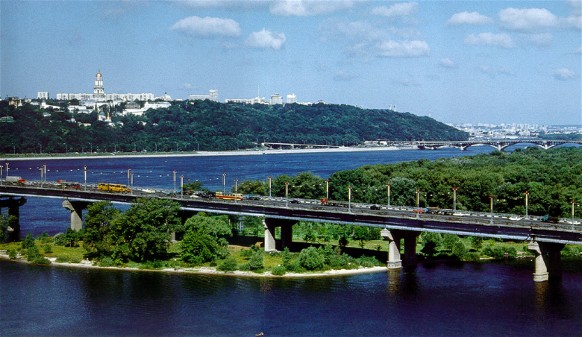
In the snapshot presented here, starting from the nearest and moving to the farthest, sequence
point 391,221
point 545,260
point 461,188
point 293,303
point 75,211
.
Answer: point 293,303, point 545,260, point 391,221, point 461,188, point 75,211

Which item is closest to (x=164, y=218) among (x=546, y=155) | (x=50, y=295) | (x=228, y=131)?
(x=50, y=295)

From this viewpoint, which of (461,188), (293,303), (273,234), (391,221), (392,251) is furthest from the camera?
(461,188)

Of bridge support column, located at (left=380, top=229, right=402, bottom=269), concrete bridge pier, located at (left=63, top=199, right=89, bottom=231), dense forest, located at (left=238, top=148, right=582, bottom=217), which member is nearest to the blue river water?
bridge support column, located at (left=380, top=229, right=402, bottom=269)

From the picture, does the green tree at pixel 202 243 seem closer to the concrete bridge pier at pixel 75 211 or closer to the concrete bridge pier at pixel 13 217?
the concrete bridge pier at pixel 75 211

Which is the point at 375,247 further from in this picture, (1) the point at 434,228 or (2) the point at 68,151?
(2) the point at 68,151

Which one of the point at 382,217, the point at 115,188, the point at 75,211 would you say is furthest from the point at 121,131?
the point at 382,217

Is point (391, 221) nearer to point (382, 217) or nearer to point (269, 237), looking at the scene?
point (382, 217)
